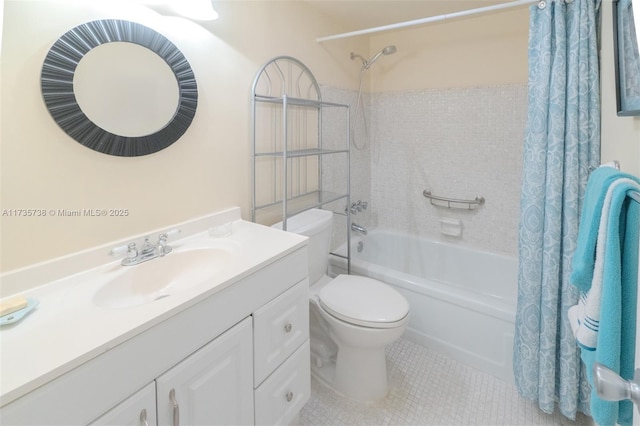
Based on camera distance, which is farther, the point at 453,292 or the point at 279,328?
the point at 453,292

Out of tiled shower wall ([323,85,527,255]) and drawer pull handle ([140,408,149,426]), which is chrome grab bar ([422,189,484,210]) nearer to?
tiled shower wall ([323,85,527,255])

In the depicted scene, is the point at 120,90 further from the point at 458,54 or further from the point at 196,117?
the point at 458,54

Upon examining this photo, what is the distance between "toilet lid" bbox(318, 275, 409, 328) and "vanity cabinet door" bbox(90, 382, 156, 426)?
2.97 feet

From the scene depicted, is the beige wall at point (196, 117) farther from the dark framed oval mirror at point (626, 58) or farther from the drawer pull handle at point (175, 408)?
the drawer pull handle at point (175, 408)

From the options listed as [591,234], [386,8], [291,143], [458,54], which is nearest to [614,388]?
[591,234]

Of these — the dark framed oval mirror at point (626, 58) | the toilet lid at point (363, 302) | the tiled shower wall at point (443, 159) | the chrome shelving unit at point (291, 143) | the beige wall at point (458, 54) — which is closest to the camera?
the dark framed oval mirror at point (626, 58)

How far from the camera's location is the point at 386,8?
2.12m

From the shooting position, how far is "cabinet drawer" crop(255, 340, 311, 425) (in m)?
1.21

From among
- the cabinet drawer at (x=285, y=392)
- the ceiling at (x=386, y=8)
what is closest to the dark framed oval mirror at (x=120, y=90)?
the cabinet drawer at (x=285, y=392)

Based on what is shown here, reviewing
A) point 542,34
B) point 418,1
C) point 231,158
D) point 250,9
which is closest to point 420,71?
→ point 418,1

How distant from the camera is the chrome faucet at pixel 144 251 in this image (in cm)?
118

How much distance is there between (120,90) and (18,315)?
0.78m

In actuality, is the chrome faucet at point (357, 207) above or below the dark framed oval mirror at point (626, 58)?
below

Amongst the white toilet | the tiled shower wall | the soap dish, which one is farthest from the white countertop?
the tiled shower wall
